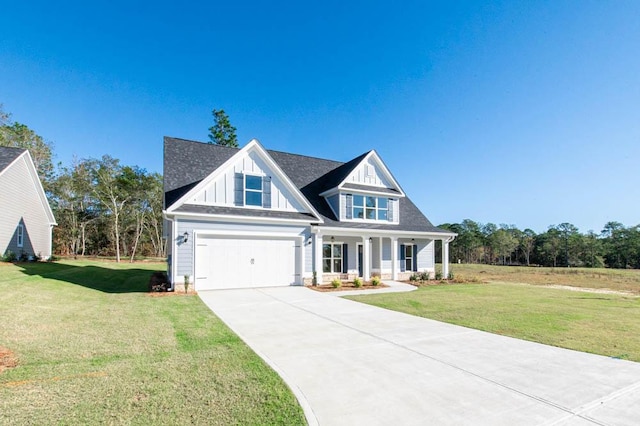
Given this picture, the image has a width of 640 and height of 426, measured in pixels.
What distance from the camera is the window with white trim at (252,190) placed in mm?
15656

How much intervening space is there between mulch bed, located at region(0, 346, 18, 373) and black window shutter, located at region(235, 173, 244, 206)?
10.3 m

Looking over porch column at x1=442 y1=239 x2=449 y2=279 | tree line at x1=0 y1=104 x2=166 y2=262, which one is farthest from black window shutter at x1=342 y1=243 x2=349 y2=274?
tree line at x1=0 y1=104 x2=166 y2=262

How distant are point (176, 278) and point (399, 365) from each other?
10794mm

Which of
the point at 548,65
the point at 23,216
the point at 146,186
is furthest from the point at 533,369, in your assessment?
the point at 146,186

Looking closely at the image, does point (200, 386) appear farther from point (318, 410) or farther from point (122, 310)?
point (122, 310)

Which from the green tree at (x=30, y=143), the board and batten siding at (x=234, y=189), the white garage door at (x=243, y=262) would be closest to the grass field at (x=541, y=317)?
the white garage door at (x=243, y=262)

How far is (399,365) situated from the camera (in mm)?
5312

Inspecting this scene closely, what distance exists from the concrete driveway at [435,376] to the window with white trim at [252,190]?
8.05 m

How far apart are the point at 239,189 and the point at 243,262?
348 centimetres

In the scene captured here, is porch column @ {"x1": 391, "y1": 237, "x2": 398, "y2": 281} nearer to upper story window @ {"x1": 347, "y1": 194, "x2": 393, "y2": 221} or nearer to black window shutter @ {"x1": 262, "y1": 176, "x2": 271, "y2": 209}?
upper story window @ {"x1": 347, "y1": 194, "x2": 393, "y2": 221}

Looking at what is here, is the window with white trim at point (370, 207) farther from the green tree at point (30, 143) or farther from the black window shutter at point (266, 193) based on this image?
the green tree at point (30, 143)

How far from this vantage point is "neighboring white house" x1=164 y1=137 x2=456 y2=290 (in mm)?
14188

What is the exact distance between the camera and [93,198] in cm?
4097

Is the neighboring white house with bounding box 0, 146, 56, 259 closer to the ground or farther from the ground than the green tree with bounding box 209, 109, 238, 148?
closer to the ground
